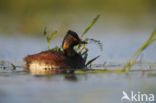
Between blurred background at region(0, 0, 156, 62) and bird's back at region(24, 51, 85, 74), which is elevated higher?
blurred background at region(0, 0, 156, 62)

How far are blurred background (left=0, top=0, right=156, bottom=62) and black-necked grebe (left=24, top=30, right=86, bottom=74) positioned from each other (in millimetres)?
706

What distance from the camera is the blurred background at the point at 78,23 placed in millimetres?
12234

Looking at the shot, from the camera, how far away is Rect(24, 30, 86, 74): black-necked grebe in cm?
1027

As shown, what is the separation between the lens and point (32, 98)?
263 inches

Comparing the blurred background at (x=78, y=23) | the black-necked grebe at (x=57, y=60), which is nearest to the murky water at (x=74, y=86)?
the black-necked grebe at (x=57, y=60)

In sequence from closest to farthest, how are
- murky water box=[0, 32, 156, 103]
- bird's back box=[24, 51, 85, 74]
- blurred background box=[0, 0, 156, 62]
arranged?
murky water box=[0, 32, 156, 103] → bird's back box=[24, 51, 85, 74] → blurred background box=[0, 0, 156, 62]

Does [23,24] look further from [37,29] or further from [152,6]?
[152,6]

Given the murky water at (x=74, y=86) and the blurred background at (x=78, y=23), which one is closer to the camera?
the murky water at (x=74, y=86)

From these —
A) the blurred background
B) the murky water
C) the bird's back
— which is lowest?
the murky water

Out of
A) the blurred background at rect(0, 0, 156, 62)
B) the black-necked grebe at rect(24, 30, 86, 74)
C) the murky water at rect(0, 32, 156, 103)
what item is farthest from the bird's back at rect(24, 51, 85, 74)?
the blurred background at rect(0, 0, 156, 62)

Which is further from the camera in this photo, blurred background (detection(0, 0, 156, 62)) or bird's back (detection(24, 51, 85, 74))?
blurred background (detection(0, 0, 156, 62))

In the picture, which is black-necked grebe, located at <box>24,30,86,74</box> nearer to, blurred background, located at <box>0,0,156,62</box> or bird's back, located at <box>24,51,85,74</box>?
bird's back, located at <box>24,51,85,74</box>

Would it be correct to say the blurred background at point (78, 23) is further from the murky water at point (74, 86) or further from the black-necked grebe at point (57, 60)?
the murky water at point (74, 86)

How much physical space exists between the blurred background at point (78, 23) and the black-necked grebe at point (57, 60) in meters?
0.71
